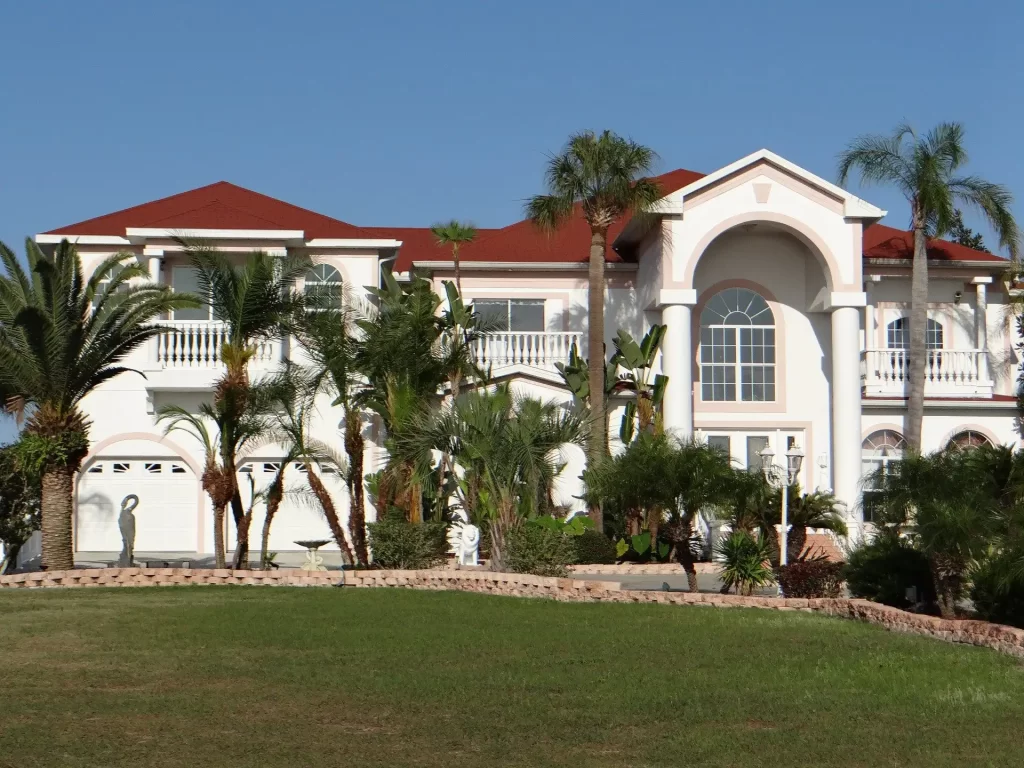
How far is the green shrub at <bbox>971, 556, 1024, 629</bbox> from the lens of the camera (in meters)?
14.8

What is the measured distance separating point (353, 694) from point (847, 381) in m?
21.0

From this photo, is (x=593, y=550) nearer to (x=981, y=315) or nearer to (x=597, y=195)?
(x=597, y=195)

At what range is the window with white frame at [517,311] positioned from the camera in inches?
1277

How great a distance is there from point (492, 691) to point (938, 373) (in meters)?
23.0

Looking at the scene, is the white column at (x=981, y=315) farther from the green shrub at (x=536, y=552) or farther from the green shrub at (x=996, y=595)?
the green shrub at (x=996, y=595)

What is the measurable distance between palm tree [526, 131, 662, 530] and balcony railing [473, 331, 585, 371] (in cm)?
250

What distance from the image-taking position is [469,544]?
78.8 feet

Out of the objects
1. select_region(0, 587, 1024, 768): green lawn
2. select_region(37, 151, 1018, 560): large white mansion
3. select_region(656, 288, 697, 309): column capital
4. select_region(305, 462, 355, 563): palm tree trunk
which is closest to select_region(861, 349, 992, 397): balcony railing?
select_region(37, 151, 1018, 560): large white mansion

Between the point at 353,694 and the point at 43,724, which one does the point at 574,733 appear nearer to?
the point at 353,694

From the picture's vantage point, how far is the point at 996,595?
49.9ft

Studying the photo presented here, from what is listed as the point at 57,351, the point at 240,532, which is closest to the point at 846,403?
the point at 240,532

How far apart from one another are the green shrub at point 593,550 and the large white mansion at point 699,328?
2.74 meters

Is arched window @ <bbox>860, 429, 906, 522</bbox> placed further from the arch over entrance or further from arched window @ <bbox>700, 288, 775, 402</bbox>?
the arch over entrance

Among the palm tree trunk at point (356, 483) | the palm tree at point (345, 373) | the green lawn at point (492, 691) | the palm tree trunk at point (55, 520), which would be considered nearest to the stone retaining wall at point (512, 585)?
the green lawn at point (492, 691)
